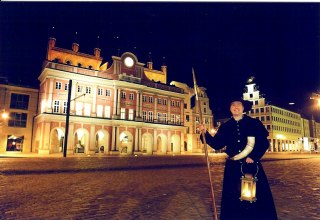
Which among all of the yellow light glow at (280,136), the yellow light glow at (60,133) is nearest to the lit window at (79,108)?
the yellow light glow at (60,133)

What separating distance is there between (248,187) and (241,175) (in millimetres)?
189

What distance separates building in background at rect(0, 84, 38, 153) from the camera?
3309 cm

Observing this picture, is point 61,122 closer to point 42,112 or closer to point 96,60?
point 42,112

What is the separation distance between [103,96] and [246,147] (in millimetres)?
35580

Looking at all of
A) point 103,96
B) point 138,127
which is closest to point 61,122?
point 103,96

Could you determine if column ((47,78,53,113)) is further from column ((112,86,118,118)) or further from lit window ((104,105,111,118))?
column ((112,86,118,118))

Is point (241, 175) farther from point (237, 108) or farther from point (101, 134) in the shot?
point (101, 134)

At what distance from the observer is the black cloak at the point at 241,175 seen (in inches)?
118

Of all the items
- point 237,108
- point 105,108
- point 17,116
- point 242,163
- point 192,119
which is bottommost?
point 242,163

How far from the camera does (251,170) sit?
3.12 meters

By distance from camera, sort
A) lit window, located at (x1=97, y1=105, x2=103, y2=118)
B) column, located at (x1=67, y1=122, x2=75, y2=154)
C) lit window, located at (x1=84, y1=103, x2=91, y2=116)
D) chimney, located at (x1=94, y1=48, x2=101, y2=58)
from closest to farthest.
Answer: column, located at (x1=67, y1=122, x2=75, y2=154)
lit window, located at (x1=84, y1=103, x2=91, y2=116)
lit window, located at (x1=97, y1=105, x2=103, y2=118)
chimney, located at (x1=94, y1=48, x2=101, y2=58)

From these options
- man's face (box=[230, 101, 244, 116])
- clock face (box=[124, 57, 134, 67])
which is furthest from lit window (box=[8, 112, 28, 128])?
man's face (box=[230, 101, 244, 116])

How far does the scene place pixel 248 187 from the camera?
9.82ft

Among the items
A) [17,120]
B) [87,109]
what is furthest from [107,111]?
[17,120]
